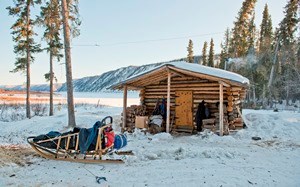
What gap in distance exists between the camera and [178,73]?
11797 mm

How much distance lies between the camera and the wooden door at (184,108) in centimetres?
1245

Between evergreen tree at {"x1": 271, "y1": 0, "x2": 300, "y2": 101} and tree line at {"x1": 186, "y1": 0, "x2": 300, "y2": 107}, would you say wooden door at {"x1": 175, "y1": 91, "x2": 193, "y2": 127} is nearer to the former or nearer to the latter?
tree line at {"x1": 186, "y1": 0, "x2": 300, "y2": 107}

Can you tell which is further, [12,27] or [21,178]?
[12,27]

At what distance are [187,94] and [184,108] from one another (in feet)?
2.50

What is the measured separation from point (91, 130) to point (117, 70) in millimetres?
155868

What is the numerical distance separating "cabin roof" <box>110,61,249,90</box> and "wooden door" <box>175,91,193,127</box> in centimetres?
130

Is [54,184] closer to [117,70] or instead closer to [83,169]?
[83,169]

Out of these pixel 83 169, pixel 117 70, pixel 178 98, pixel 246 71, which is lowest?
pixel 83 169

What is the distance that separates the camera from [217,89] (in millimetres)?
11688

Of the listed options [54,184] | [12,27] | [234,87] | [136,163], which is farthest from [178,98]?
[12,27]

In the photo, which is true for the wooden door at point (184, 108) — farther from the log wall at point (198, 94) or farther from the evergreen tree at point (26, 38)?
the evergreen tree at point (26, 38)

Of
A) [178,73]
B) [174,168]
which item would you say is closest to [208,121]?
[178,73]

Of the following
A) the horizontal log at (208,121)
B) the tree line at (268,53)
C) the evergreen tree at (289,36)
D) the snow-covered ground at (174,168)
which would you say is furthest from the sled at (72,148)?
the evergreen tree at (289,36)

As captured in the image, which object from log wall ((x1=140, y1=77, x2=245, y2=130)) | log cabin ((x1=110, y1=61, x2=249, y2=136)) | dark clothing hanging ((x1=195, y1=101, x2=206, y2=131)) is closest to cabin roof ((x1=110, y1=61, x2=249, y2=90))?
log cabin ((x1=110, y1=61, x2=249, y2=136))
